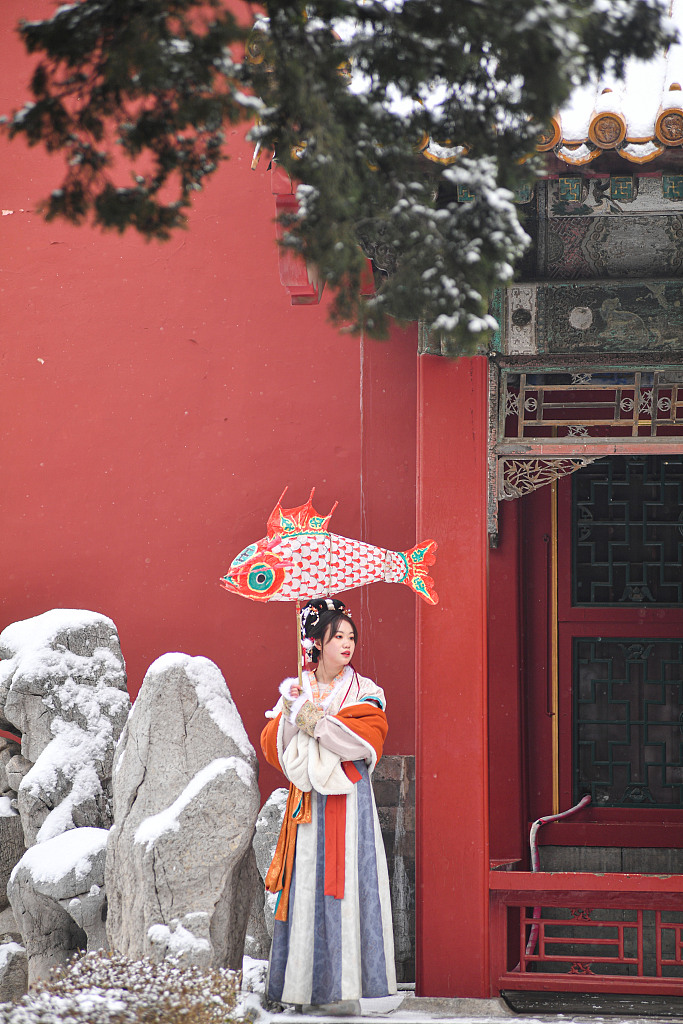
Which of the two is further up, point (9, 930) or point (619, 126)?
point (619, 126)

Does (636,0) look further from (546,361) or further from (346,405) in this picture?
(346,405)

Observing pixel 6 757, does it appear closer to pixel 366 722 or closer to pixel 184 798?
pixel 184 798

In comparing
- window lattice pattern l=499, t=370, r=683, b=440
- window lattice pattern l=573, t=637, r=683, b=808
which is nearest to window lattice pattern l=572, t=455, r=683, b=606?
window lattice pattern l=573, t=637, r=683, b=808

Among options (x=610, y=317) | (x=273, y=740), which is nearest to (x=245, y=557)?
(x=273, y=740)

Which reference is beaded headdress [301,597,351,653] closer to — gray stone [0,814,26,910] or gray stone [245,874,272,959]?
gray stone [245,874,272,959]

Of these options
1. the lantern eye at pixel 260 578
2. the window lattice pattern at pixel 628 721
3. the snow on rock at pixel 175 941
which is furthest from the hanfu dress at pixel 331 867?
the window lattice pattern at pixel 628 721

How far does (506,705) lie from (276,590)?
2941 millimetres

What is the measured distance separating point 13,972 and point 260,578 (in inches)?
92.8

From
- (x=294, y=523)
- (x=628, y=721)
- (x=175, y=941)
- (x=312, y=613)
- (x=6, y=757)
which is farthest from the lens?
(x=628, y=721)

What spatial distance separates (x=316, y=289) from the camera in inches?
183

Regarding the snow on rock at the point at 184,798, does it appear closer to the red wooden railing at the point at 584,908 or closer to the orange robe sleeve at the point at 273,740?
the orange robe sleeve at the point at 273,740

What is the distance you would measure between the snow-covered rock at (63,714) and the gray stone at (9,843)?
206mm

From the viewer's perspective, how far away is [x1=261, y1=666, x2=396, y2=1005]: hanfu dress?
4.18 m

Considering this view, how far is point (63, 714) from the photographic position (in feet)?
16.3
